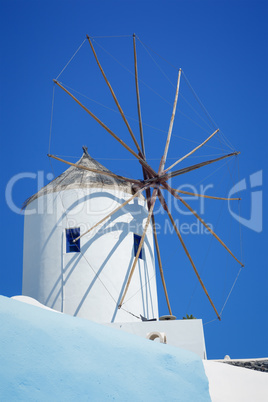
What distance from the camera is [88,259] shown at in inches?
523

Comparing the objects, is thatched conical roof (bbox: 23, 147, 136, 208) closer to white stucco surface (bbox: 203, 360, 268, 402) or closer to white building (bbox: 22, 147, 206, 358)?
white building (bbox: 22, 147, 206, 358)

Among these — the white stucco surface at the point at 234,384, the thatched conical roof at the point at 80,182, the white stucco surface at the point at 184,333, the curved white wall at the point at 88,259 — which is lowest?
the white stucco surface at the point at 184,333

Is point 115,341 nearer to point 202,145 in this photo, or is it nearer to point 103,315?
point 103,315

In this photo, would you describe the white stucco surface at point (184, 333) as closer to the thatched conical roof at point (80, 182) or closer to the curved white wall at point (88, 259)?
the curved white wall at point (88, 259)

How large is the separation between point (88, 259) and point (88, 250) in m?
0.24

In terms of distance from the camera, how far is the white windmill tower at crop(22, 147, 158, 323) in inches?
516

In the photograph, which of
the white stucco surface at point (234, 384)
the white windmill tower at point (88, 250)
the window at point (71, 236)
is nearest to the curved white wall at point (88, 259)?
the white windmill tower at point (88, 250)

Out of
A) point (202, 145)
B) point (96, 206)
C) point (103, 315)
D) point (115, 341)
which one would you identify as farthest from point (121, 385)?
point (202, 145)

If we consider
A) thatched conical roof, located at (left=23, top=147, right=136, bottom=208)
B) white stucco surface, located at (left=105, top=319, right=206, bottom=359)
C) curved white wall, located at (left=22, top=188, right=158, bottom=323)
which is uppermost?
thatched conical roof, located at (left=23, top=147, right=136, bottom=208)

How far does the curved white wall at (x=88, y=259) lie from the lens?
43.0ft

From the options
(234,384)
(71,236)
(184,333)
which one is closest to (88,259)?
(71,236)

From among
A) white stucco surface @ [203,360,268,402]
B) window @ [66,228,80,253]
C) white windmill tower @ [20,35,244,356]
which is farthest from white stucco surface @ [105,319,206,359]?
white stucco surface @ [203,360,268,402]

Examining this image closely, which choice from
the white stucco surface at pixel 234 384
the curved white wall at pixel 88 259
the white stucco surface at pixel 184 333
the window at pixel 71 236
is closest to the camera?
the white stucco surface at pixel 234 384

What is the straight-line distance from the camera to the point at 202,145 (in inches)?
603
